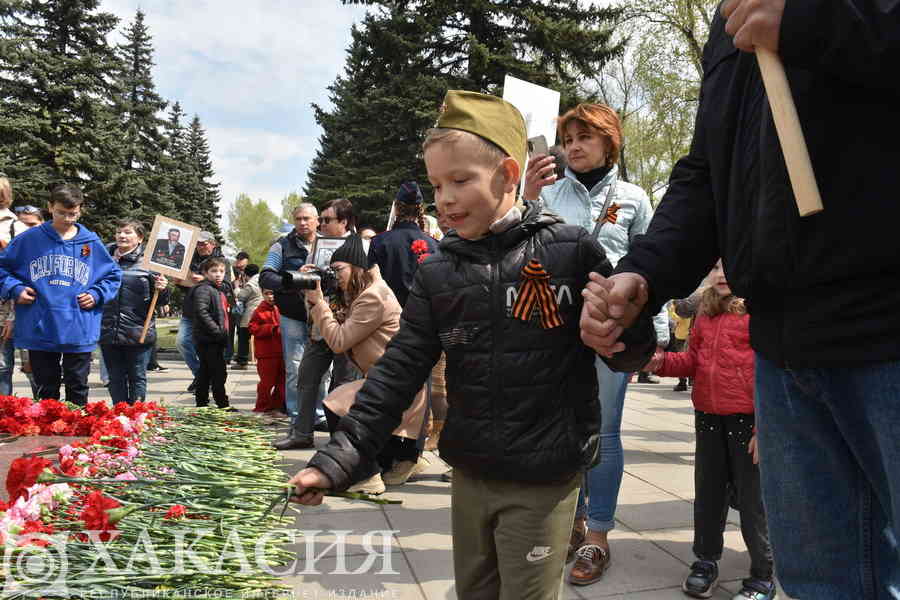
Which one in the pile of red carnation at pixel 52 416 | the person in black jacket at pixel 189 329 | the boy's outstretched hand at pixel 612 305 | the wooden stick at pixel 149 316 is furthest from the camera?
the person in black jacket at pixel 189 329

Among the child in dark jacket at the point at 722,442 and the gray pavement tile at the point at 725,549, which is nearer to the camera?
the child in dark jacket at the point at 722,442

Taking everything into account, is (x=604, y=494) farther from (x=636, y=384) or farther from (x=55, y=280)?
(x=636, y=384)

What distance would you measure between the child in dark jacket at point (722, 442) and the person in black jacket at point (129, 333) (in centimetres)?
497

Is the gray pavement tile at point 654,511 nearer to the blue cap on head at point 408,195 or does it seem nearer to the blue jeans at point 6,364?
the blue cap on head at point 408,195

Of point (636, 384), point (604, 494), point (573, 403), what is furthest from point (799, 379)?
point (636, 384)

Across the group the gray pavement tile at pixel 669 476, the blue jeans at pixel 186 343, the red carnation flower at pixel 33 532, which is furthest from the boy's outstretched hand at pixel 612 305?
the blue jeans at pixel 186 343

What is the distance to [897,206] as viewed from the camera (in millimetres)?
955

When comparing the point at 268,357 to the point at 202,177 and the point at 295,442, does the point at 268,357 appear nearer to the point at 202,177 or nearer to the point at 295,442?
the point at 295,442

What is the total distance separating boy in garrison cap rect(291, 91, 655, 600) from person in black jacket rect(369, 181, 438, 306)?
3059 mm

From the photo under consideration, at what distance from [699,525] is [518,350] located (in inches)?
64.9

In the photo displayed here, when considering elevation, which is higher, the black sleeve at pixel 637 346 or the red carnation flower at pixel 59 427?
the black sleeve at pixel 637 346

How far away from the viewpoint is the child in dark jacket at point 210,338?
6645 mm

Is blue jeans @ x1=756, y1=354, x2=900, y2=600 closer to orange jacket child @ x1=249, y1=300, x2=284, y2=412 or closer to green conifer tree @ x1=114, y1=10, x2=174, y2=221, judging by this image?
orange jacket child @ x1=249, y1=300, x2=284, y2=412

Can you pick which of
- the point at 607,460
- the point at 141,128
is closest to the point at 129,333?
the point at 607,460
